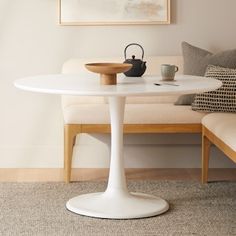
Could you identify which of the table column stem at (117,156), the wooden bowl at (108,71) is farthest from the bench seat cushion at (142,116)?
the wooden bowl at (108,71)

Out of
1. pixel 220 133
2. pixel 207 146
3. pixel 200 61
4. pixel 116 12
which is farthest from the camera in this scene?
pixel 116 12

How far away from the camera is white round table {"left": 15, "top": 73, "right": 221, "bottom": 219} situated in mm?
2953

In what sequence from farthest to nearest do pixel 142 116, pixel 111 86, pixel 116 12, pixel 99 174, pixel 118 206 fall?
pixel 116 12 → pixel 99 174 → pixel 142 116 → pixel 118 206 → pixel 111 86

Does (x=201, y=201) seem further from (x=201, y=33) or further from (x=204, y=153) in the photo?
(x=201, y=33)

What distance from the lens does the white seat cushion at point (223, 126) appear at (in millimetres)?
3191

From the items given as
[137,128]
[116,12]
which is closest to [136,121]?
[137,128]

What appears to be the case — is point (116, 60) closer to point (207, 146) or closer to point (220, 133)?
point (207, 146)

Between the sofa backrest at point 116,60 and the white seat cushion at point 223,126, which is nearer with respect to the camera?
the white seat cushion at point 223,126

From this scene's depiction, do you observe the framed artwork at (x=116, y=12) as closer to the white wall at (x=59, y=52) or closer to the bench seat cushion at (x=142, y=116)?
the white wall at (x=59, y=52)

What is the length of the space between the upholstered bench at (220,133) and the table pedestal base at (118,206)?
1.45 ft

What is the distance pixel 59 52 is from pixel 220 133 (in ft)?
5.01

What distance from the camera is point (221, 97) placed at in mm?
3832

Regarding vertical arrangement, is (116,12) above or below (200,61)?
above

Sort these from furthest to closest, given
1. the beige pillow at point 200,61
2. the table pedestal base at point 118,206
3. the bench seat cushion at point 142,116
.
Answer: the beige pillow at point 200,61 → the bench seat cushion at point 142,116 → the table pedestal base at point 118,206
